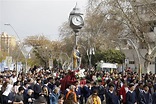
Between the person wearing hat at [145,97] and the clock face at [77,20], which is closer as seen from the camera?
the person wearing hat at [145,97]

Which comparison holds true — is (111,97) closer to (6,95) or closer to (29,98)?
(29,98)

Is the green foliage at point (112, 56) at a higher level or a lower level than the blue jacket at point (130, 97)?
higher

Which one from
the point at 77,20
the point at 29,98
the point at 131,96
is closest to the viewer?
the point at 131,96

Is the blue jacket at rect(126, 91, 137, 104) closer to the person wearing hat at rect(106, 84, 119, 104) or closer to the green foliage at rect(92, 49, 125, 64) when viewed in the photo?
the person wearing hat at rect(106, 84, 119, 104)

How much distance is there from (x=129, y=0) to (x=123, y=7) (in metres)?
1.11

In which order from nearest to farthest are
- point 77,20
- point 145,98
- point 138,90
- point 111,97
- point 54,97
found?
point 54,97, point 111,97, point 145,98, point 138,90, point 77,20

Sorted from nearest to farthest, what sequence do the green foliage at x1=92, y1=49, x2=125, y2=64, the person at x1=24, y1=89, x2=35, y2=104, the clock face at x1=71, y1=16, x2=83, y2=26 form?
the person at x1=24, y1=89, x2=35, y2=104 → the clock face at x1=71, y1=16, x2=83, y2=26 → the green foliage at x1=92, y1=49, x2=125, y2=64

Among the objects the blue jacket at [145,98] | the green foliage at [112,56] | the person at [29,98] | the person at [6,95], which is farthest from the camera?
the green foliage at [112,56]

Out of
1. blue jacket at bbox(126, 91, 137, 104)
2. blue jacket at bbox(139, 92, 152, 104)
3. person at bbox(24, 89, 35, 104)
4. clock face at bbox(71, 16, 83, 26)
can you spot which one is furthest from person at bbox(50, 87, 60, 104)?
clock face at bbox(71, 16, 83, 26)

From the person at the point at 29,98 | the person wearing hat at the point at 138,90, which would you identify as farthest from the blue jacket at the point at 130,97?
the person at the point at 29,98

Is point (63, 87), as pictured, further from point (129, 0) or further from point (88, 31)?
point (88, 31)

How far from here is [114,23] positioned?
44406mm

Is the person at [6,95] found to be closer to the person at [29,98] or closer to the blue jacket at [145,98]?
the person at [29,98]

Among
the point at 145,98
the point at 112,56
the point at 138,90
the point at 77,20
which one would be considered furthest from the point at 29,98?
the point at 112,56
